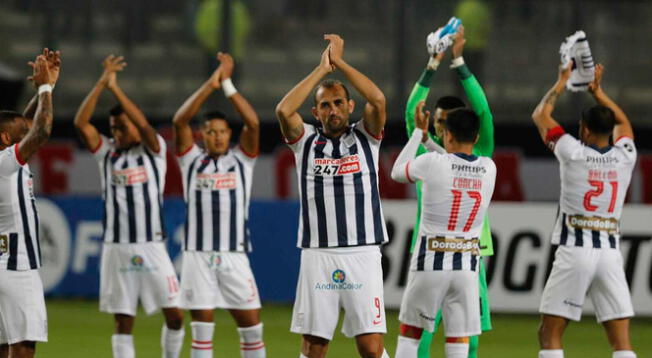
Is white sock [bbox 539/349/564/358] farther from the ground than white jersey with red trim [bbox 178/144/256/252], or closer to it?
closer to it

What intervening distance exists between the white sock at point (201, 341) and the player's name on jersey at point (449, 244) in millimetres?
1966

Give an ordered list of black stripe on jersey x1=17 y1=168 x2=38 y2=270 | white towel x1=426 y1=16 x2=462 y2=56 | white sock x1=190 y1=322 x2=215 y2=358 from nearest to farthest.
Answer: black stripe on jersey x1=17 y1=168 x2=38 y2=270 < white towel x1=426 y1=16 x2=462 y2=56 < white sock x1=190 y1=322 x2=215 y2=358

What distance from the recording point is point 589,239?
812cm

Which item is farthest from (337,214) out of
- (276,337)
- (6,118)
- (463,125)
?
(276,337)

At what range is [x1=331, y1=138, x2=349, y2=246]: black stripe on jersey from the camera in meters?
7.36

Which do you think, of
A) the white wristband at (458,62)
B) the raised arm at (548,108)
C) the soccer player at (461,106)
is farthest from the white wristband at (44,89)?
the raised arm at (548,108)

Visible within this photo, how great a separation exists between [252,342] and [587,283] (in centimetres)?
236

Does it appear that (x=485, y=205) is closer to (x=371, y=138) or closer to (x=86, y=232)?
(x=371, y=138)

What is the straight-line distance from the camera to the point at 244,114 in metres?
8.62

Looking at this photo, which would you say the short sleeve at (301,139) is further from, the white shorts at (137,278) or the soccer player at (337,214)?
the white shorts at (137,278)

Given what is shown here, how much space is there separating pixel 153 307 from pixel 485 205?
2.95 meters

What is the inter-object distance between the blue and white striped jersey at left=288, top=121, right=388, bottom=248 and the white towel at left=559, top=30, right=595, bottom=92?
1.70m

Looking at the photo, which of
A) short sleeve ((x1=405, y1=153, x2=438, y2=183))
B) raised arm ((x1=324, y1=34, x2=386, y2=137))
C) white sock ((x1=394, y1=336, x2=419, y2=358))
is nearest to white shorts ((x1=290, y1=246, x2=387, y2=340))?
white sock ((x1=394, y1=336, x2=419, y2=358))

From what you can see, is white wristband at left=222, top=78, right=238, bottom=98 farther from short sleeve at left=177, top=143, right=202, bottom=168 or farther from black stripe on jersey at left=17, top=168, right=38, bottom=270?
black stripe on jersey at left=17, top=168, right=38, bottom=270
